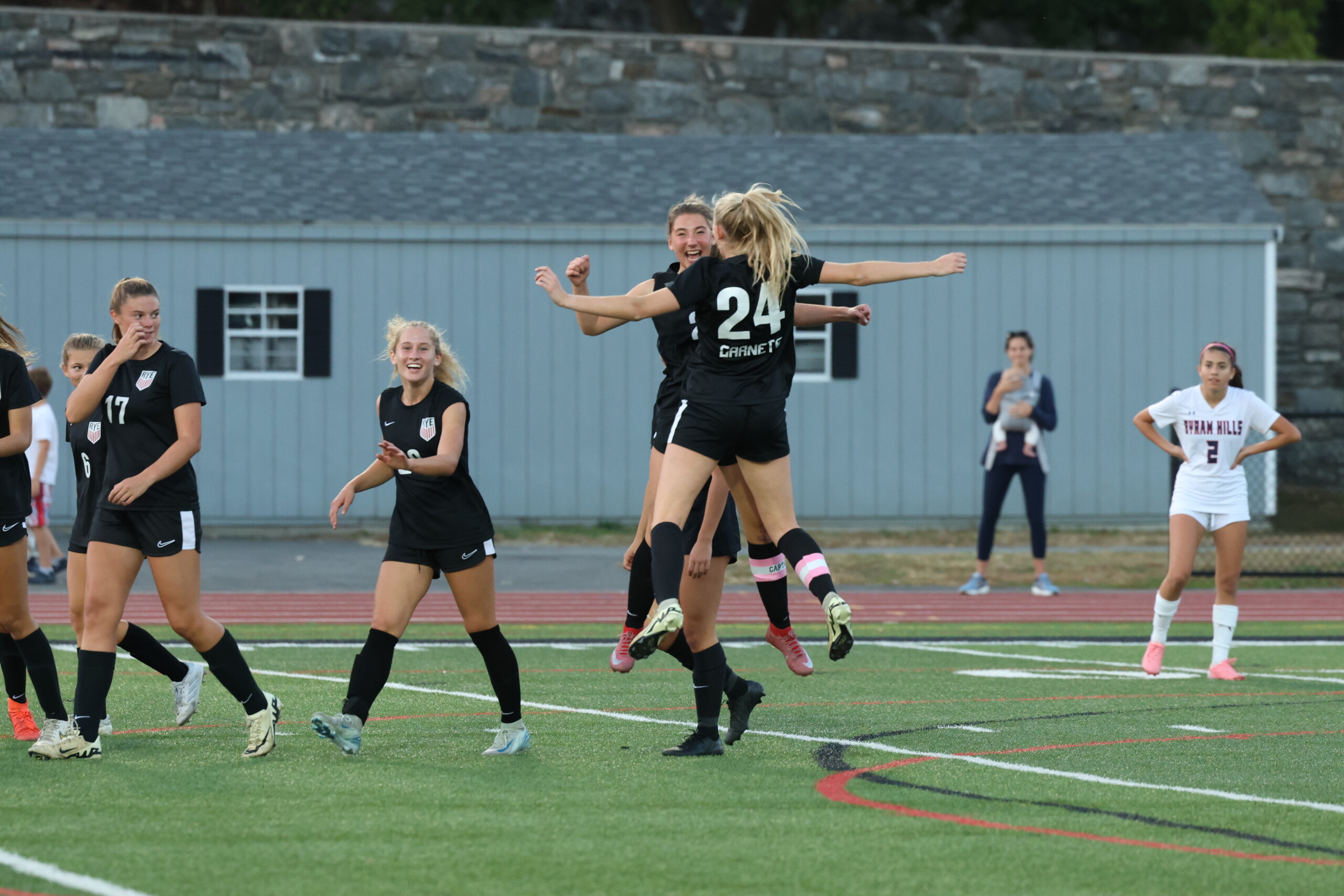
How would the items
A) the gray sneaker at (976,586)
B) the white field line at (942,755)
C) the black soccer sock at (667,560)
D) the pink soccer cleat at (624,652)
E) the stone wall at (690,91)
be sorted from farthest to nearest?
the stone wall at (690,91) < the gray sneaker at (976,586) < the pink soccer cleat at (624,652) < the black soccer sock at (667,560) < the white field line at (942,755)

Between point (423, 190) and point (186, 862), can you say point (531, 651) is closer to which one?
point (186, 862)

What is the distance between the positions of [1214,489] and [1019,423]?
5616mm

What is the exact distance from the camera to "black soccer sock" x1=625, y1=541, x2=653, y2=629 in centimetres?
869

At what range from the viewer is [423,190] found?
23.3 meters

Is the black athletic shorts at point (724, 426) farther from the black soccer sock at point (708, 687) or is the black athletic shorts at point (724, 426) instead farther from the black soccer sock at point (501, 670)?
the black soccer sock at point (501, 670)

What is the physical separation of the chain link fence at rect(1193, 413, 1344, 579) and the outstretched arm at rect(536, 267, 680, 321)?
10940 mm

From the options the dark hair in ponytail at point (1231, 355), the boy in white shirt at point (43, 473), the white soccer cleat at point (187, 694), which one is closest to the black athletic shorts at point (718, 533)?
the white soccer cleat at point (187, 694)

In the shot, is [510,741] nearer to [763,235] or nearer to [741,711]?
[741,711]

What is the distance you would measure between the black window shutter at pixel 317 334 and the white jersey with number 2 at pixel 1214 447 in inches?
531

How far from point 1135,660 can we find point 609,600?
6066 millimetres

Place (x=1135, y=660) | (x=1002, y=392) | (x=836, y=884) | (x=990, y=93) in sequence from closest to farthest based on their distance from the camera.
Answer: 1. (x=836, y=884)
2. (x=1135, y=660)
3. (x=1002, y=392)
4. (x=990, y=93)

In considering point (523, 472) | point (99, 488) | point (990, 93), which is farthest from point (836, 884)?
point (990, 93)

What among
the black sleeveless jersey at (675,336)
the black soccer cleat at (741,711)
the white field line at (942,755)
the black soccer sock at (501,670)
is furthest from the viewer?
the black sleeveless jersey at (675,336)

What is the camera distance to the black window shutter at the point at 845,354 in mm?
22531
